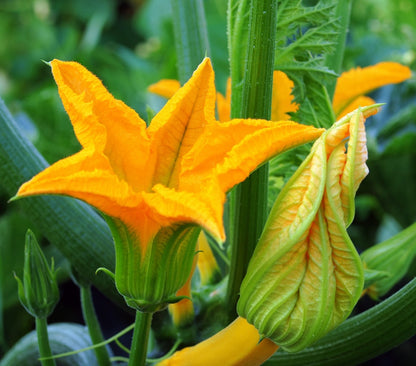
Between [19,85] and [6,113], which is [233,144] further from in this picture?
[19,85]

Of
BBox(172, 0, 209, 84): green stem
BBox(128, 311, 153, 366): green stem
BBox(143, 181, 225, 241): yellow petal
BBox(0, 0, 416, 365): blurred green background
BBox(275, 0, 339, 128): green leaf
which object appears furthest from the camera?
BBox(0, 0, 416, 365): blurred green background

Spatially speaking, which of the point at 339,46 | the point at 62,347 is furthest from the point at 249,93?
the point at 62,347

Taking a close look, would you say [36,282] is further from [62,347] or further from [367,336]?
[367,336]

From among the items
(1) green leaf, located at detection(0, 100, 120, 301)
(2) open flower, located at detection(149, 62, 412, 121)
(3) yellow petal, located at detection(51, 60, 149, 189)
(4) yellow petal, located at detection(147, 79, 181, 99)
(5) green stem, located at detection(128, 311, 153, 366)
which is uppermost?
(3) yellow petal, located at detection(51, 60, 149, 189)

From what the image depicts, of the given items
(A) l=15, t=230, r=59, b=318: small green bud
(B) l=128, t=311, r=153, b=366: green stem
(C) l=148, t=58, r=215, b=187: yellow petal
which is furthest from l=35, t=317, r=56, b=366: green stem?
(C) l=148, t=58, r=215, b=187: yellow petal

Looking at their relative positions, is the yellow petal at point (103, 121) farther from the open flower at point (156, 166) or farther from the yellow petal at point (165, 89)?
the yellow petal at point (165, 89)

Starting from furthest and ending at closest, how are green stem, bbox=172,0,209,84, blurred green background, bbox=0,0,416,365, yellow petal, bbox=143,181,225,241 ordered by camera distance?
blurred green background, bbox=0,0,416,365 → green stem, bbox=172,0,209,84 → yellow petal, bbox=143,181,225,241

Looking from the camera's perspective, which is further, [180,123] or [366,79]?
[366,79]

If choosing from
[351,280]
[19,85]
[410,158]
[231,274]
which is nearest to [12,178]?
[231,274]

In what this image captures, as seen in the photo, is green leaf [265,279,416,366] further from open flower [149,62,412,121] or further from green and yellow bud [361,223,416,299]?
open flower [149,62,412,121]
